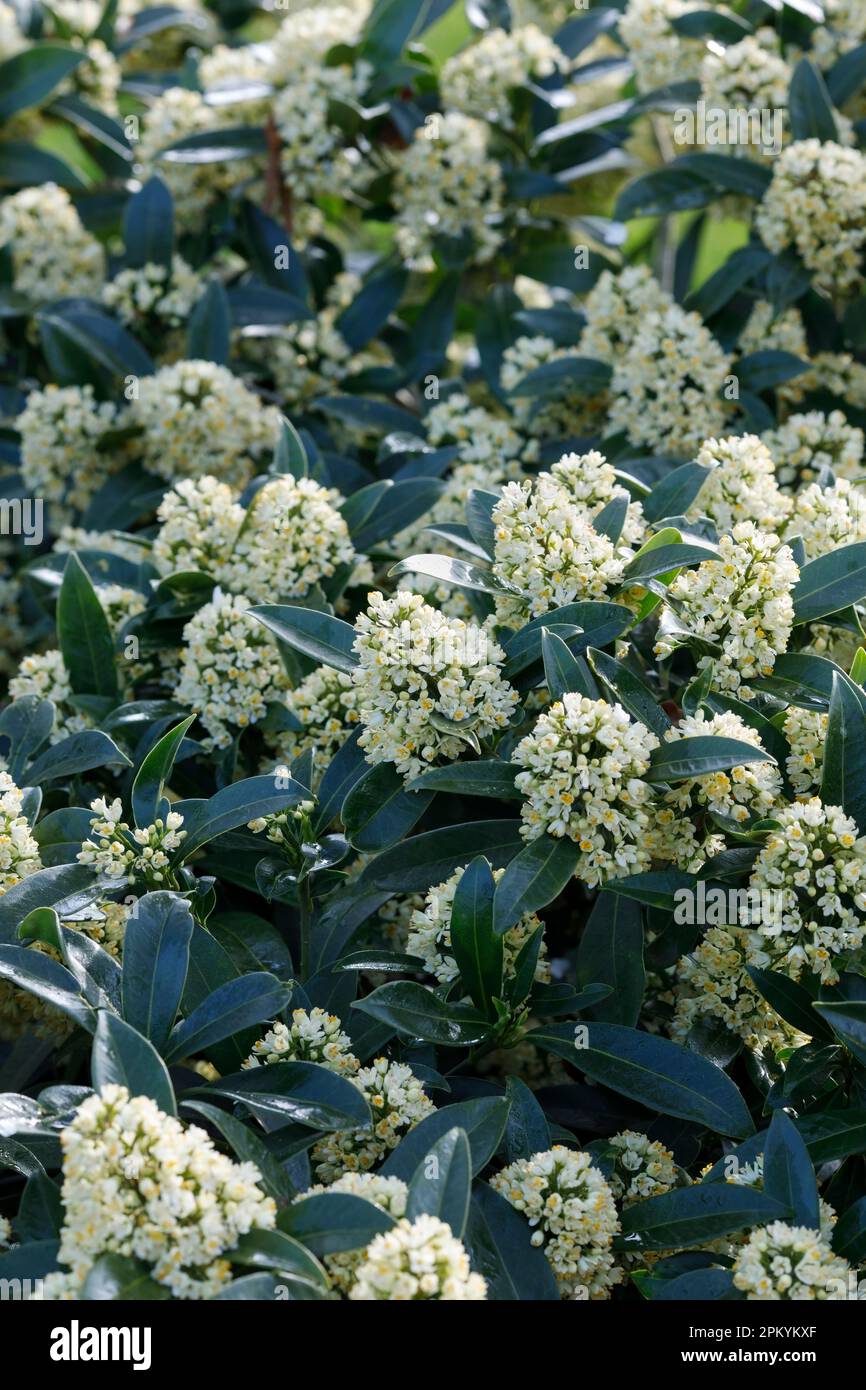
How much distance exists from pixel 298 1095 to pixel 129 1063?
251mm

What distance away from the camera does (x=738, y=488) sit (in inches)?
95.7

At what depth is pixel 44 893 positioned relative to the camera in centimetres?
203

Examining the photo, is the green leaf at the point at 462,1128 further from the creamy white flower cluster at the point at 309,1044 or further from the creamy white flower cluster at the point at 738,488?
the creamy white flower cluster at the point at 738,488

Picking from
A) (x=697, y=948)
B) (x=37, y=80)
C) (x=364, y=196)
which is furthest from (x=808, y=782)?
(x=37, y=80)

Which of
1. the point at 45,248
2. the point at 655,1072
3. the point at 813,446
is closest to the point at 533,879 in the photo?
the point at 655,1072

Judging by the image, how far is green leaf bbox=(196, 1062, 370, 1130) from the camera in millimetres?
1796

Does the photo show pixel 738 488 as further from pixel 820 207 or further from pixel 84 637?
pixel 84 637

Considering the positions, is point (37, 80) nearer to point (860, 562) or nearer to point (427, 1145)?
point (860, 562)

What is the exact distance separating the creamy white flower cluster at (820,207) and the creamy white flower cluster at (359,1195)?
7.53 ft

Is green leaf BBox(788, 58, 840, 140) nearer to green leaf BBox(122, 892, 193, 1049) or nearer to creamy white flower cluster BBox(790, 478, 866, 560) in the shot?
creamy white flower cluster BBox(790, 478, 866, 560)

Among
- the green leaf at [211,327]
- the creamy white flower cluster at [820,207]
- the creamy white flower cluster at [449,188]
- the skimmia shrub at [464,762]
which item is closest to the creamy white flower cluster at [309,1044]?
the skimmia shrub at [464,762]

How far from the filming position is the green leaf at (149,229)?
12.0ft

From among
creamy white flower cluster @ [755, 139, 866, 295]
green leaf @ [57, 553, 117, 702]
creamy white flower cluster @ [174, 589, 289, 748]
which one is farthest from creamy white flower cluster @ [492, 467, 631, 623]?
creamy white flower cluster @ [755, 139, 866, 295]

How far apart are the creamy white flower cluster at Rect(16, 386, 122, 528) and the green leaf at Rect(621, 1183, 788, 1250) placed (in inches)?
83.9
